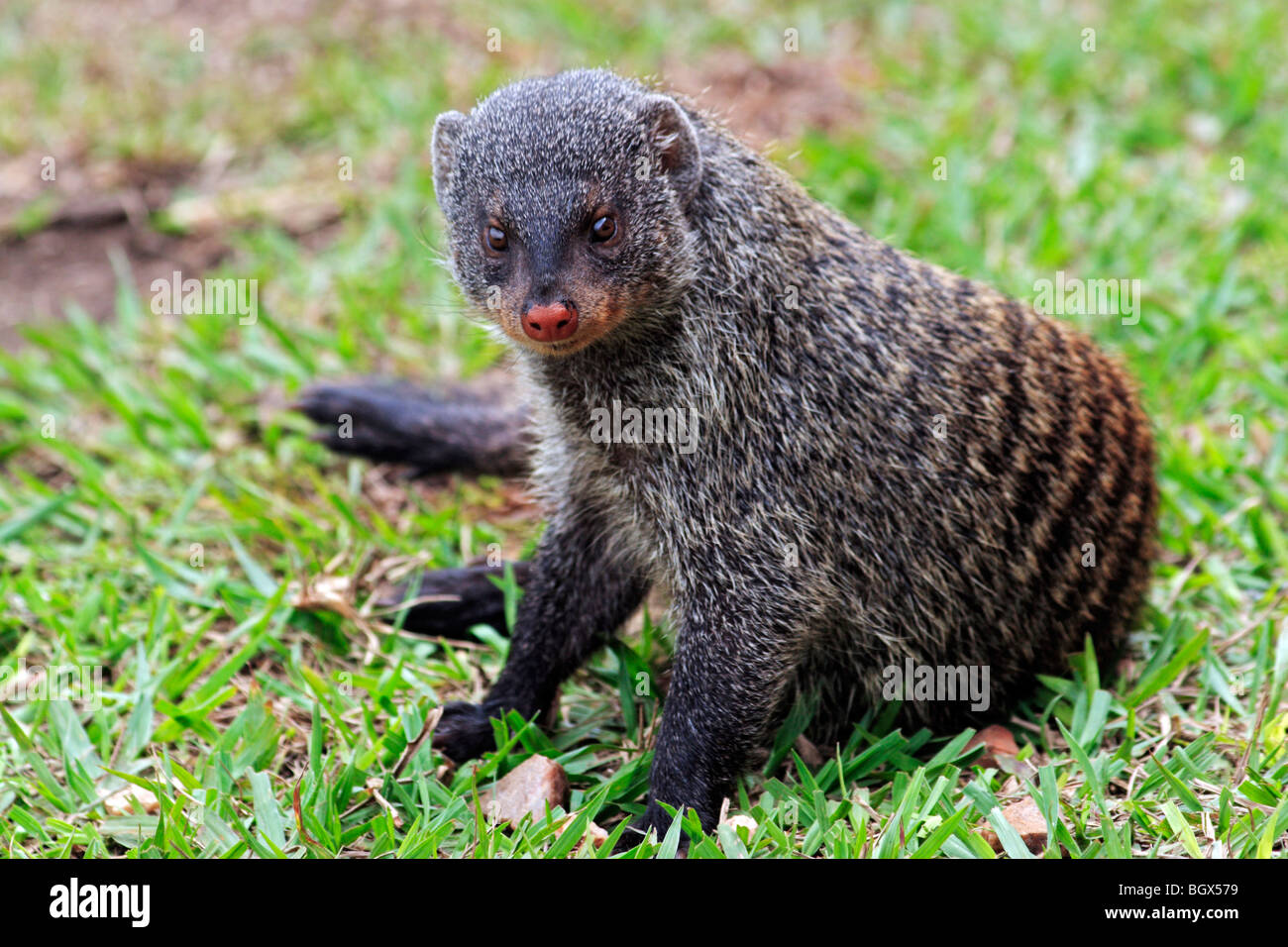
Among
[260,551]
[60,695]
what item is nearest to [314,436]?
[260,551]

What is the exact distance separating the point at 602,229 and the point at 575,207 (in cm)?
10

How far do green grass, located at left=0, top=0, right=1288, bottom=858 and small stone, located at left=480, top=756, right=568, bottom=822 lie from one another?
0.07 meters

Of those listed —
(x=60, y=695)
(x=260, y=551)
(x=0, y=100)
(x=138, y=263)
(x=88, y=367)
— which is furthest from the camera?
(x=0, y=100)

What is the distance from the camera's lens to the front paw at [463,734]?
3.80 m

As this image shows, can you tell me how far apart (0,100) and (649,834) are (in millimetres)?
6088

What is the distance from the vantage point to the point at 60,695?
3926mm

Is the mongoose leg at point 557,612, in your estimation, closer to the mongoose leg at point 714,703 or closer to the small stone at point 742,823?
the mongoose leg at point 714,703

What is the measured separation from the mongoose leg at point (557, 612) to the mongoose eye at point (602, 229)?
2.96 ft

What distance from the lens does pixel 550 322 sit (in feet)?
10.5

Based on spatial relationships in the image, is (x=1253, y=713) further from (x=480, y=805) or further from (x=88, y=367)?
(x=88, y=367)

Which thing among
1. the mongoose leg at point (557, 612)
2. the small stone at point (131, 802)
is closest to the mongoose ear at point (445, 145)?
the mongoose leg at point (557, 612)

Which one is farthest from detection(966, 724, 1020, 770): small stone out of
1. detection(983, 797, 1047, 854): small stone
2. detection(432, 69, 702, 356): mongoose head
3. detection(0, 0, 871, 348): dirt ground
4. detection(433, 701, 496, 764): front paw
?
detection(0, 0, 871, 348): dirt ground
